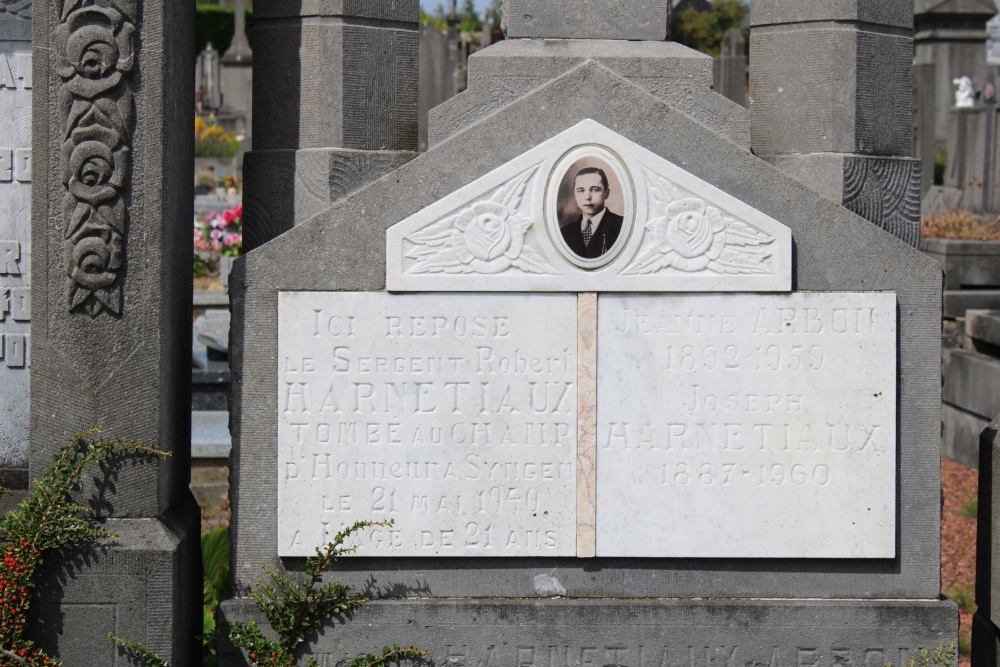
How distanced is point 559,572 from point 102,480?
1555 millimetres

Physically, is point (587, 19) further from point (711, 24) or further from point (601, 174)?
point (711, 24)

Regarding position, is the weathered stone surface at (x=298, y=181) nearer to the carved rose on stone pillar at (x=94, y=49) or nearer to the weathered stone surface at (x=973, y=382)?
the carved rose on stone pillar at (x=94, y=49)

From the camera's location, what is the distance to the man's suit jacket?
4062 millimetres

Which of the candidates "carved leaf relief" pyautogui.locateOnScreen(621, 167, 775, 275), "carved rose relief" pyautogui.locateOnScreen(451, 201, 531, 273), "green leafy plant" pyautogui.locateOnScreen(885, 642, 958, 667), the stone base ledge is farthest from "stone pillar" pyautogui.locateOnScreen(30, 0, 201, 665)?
"green leafy plant" pyautogui.locateOnScreen(885, 642, 958, 667)

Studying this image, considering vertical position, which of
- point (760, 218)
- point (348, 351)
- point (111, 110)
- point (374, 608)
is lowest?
point (374, 608)

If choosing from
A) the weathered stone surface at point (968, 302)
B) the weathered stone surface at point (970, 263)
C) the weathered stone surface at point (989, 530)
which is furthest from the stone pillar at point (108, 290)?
the weathered stone surface at point (970, 263)

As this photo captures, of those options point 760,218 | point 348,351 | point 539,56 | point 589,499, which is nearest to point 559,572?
point 589,499

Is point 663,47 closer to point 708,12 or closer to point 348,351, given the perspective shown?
point 348,351

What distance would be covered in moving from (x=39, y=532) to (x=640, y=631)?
6.54ft

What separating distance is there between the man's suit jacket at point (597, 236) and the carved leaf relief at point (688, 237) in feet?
0.31

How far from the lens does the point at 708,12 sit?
102 ft

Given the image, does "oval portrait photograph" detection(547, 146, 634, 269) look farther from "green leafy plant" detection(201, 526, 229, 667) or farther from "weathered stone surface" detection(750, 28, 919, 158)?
"green leafy plant" detection(201, 526, 229, 667)

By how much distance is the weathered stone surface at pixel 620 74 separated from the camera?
14.5 ft

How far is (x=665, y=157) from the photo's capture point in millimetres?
4113
